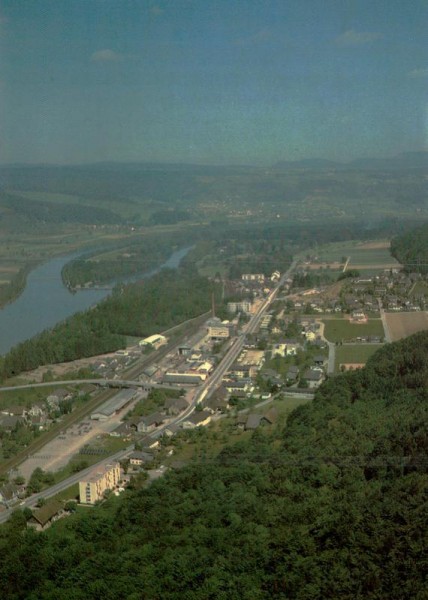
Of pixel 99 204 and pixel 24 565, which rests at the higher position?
pixel 99 204

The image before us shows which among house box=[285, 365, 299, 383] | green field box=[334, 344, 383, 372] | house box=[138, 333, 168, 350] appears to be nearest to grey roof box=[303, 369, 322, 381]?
house box=[285, 365, 299, 383]

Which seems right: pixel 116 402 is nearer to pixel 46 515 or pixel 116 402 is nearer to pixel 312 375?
pixel 312 375

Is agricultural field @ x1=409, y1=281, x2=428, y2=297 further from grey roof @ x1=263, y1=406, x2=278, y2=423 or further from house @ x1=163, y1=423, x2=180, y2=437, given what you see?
house @ x1=163, y1=423, x2=180, y2=437

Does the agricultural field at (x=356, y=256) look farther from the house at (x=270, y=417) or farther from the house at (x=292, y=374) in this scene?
the house at (x=270, y=417)

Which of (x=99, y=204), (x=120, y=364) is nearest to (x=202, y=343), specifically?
(x=120, y=364)

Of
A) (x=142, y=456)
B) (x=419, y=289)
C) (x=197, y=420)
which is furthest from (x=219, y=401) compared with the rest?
(x=419, y=289)

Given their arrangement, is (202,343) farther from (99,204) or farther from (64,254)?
(99,204)
